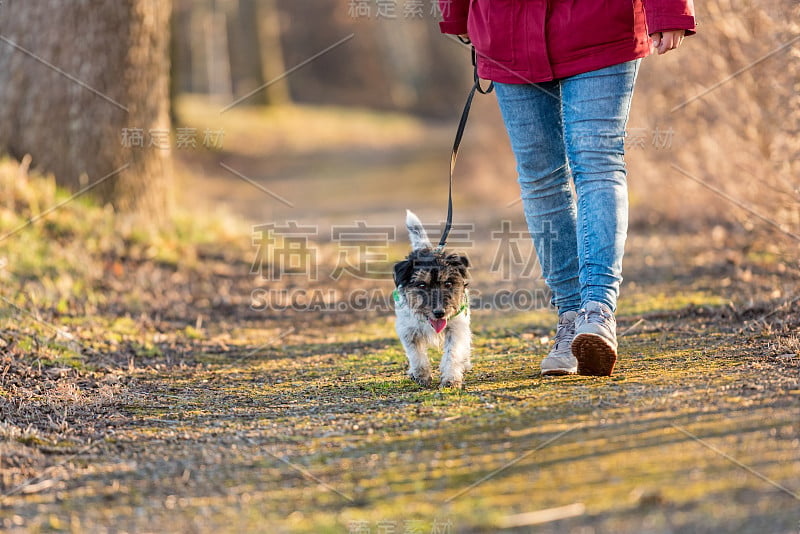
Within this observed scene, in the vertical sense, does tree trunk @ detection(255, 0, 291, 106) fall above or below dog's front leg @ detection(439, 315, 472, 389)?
above

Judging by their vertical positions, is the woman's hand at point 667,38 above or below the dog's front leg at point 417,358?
above

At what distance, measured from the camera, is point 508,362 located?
4906 millimetres

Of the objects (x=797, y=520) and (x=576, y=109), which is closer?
(x=797, y=520)

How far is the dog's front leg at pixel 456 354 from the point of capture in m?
4.46

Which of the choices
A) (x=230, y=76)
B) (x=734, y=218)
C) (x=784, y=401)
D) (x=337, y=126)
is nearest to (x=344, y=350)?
(x=784, y=401)

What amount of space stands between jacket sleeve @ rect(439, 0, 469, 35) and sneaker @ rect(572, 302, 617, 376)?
1820mm

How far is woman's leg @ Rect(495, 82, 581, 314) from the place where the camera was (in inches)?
172

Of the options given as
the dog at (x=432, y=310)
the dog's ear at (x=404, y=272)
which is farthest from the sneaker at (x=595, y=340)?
the dog's ear at (x=404, y=272)

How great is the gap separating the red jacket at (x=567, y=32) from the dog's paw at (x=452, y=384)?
1.62m

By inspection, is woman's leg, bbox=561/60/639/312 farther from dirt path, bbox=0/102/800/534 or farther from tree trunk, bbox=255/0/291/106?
tree trunk, bbox=255/0/291/106

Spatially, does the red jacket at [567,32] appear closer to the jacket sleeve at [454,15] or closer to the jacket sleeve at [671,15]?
the jacket sleeve at [671,15]

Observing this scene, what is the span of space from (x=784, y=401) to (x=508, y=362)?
6.07ft

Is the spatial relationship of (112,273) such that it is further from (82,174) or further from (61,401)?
(61,401)

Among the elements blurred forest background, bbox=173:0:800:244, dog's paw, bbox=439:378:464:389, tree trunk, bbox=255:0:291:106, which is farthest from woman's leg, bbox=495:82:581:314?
tree trunk, bbox=255:0:291:106
